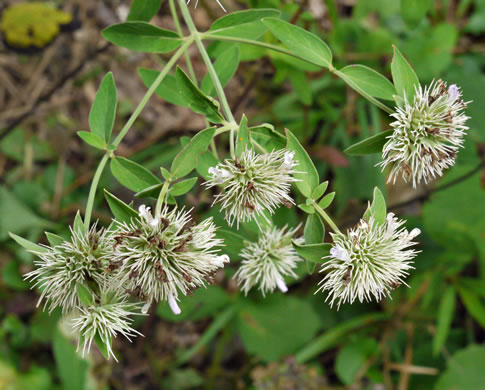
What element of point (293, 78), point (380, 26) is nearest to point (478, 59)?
point (380, 26)

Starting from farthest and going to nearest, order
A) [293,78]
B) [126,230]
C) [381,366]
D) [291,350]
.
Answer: [381,366] < [291,350] < [293,78] < [126,230]

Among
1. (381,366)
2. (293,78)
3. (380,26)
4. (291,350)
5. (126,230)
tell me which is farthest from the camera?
(380,26)

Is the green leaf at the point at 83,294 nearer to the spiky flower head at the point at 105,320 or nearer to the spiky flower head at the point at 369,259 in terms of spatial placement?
the spiky flower head at the point at 105,320

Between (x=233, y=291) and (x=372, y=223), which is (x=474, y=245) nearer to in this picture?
(x=233, y=291)

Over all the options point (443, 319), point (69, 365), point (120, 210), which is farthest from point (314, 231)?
point (69, 365)

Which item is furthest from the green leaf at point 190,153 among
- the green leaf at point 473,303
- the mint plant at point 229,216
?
the green leaf at point 473,303
